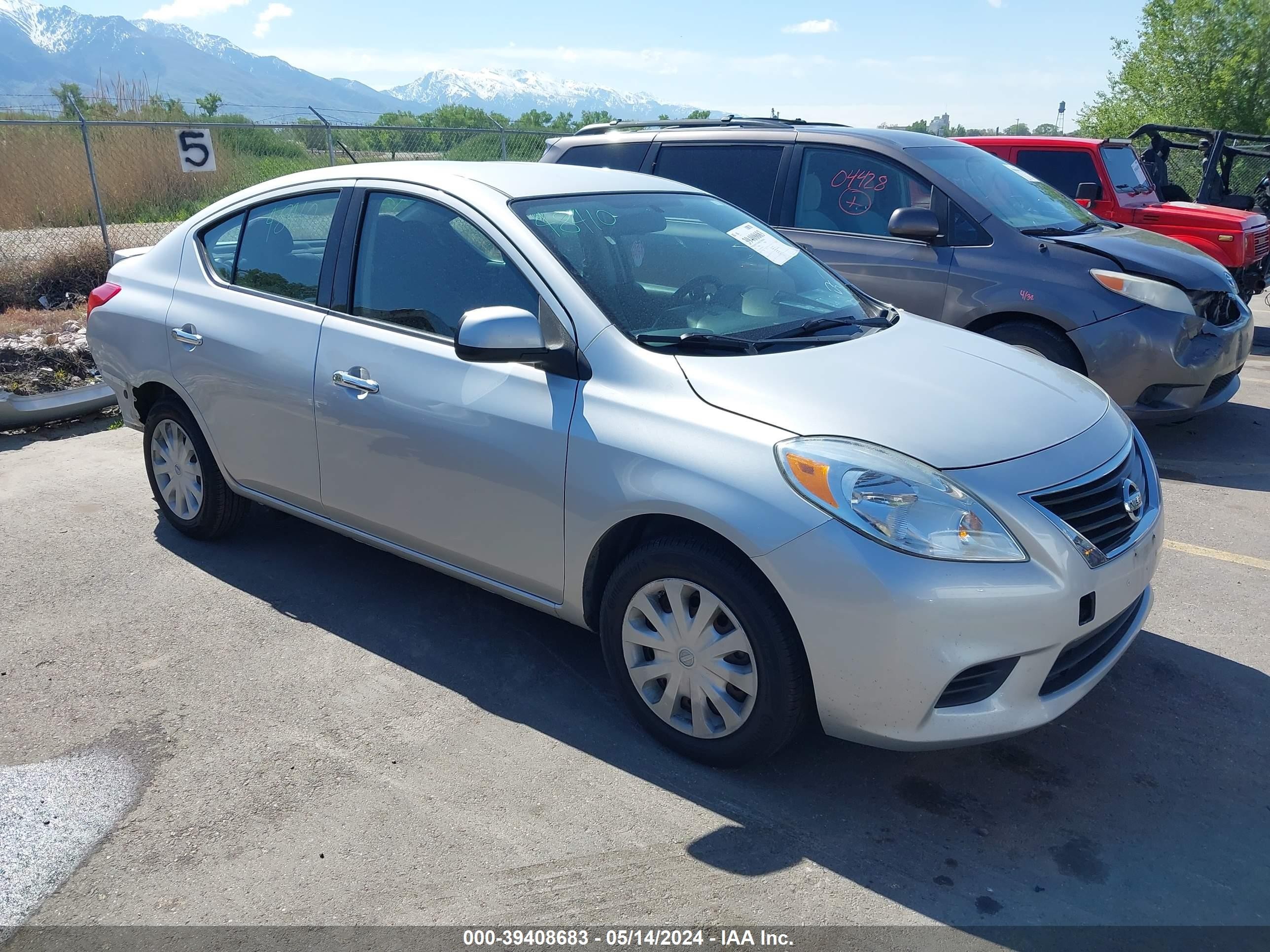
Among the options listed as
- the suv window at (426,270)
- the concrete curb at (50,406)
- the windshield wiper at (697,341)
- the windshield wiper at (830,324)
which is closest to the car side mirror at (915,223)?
the windshield wiper at (830,324)

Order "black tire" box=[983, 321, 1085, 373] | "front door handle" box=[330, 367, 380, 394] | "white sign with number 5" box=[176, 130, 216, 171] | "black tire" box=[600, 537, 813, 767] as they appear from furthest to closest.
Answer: "white sign with number 5" box=[176, 130, 216, 171] → "black tire" box=[983, 321, 1085, 373] → "front door handle" box=[330, 367, 380, 394] → "black tire" box=[600, 537, 813, 767]

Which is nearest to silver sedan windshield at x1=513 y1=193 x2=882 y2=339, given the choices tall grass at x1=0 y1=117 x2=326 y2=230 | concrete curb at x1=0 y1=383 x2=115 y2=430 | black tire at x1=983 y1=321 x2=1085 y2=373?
black tire at x1=983 y1=321 x2=1085 y2=373

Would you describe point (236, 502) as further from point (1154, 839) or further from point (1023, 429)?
point (1154, 839)

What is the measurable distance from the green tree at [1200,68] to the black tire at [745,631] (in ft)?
78.0

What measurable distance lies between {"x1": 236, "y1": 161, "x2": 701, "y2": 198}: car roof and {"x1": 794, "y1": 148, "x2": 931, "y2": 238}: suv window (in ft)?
8.51

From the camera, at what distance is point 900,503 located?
8.83 ft

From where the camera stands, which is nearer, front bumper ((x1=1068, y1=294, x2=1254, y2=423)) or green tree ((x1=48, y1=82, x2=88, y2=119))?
front bumper ((x1=1068, y1=294, x2=1254, y2=423))

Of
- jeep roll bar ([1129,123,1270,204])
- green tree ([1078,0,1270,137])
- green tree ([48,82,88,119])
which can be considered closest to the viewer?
jeep roll bar ([1129,123,1270,204])

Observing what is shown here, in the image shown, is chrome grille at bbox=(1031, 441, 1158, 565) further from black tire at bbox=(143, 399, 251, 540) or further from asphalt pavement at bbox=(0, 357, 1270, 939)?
black tire at bbox=(143, 399, 251, 540)

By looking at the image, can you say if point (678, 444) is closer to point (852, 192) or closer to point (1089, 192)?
point (852, 192)

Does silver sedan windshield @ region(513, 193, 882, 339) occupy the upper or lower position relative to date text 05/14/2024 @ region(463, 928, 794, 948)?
upper

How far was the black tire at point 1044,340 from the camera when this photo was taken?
20.1 feet

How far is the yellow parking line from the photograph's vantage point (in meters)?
4.68

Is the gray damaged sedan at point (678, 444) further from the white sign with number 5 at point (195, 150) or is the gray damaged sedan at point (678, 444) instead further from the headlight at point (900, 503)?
the white sign with number 5 at point (195, 150)
